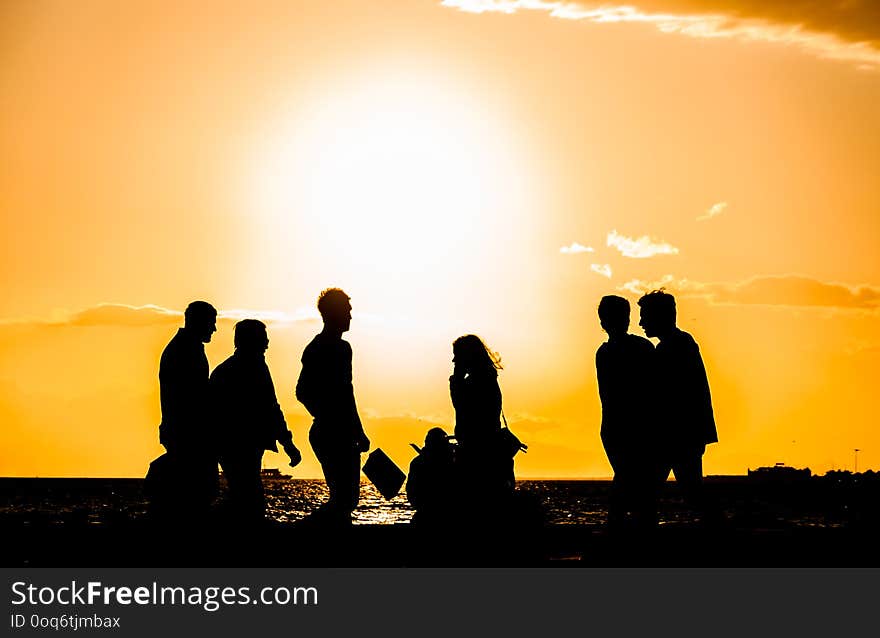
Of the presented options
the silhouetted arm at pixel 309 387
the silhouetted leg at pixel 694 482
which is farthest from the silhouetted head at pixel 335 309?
the silhouetted leg at pixel 694 482

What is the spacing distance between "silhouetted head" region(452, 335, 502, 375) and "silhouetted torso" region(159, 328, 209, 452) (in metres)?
2.52

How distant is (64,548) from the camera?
10195 mm

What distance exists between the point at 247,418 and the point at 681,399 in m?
4.16

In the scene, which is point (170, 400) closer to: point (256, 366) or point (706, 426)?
point (256, 366)

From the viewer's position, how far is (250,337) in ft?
35.9

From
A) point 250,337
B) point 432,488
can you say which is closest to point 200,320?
point 250,337

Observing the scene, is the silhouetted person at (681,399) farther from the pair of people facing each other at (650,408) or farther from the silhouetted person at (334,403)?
the silhouetted person at (334,403)

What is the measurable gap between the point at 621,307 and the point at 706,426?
141 cm

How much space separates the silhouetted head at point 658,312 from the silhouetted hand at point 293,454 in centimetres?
355

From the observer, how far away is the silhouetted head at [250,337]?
10.9 meters

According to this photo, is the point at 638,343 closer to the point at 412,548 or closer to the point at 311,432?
the point at 412,548

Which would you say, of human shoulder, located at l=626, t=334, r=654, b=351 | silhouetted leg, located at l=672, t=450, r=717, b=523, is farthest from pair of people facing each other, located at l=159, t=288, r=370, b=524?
silhouetted leg, located at l=672, t=450, r=717, b=523
